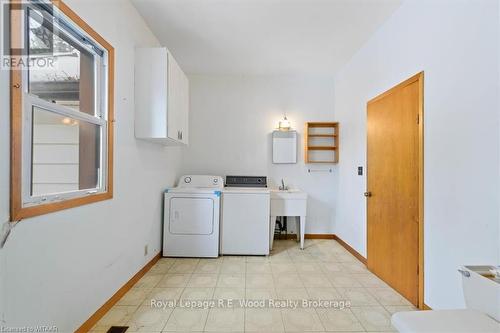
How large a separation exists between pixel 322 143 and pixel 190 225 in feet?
8.28

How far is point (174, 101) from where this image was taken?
2598mm

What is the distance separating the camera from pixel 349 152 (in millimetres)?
3385

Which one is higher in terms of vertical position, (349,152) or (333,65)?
(333,65)

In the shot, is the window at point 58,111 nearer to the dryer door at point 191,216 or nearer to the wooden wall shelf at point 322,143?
the dryer door at point 191,216

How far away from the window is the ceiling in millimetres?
950

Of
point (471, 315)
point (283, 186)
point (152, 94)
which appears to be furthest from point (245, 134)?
point (471, 315)

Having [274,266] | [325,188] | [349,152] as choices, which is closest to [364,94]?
[349,152]

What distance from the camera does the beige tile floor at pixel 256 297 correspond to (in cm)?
176

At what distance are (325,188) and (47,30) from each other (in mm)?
3792

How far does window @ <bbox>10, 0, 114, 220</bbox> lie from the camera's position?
117 centimetres

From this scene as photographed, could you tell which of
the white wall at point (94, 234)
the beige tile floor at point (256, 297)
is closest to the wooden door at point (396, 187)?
the beige tile floor at point (256, 297)

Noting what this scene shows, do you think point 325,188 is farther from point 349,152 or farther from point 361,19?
point 361,19

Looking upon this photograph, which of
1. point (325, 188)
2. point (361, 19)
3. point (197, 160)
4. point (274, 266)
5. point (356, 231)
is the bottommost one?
point (274, 266)

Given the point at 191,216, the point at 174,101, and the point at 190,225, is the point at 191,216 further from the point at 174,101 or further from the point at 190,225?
the point at 174,101
